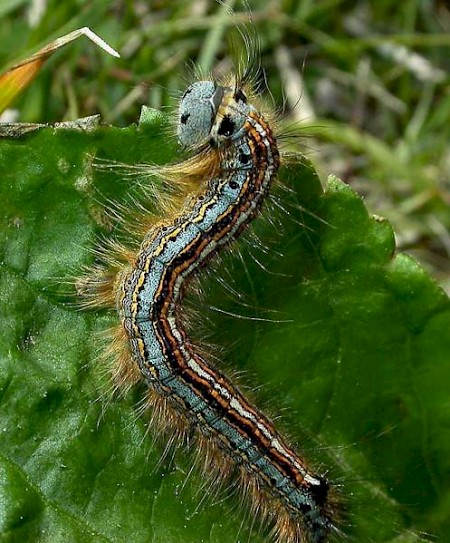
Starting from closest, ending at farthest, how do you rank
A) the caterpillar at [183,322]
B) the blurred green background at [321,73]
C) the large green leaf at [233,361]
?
1. the large green leaf at [233,361]
2. the caterpillar at [183,322]
3. the blurred green background at [321,73]

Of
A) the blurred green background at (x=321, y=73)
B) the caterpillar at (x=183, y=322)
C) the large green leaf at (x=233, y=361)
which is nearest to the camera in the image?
the large green leaf at (x=233, y=361)

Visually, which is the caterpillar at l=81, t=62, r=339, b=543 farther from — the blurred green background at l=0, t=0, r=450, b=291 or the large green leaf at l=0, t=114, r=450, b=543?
the blurred green background at l=0, t=0, r=450, b=291

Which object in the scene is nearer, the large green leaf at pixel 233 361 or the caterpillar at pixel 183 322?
the large green leaf at pixel 233 361

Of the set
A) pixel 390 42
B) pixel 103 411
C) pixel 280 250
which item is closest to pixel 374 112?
pixel 390 42

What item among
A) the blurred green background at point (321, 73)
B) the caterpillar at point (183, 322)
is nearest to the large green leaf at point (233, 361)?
the caterpillar at point (183, 322)

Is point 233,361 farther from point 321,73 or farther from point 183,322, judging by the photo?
point 321,73

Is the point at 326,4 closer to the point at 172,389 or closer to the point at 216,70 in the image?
the point at 216,70

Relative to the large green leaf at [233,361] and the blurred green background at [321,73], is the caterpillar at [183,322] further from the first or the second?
the blurred green background at [321,73]

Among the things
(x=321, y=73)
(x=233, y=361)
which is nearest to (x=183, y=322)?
(x=233, y=361)
